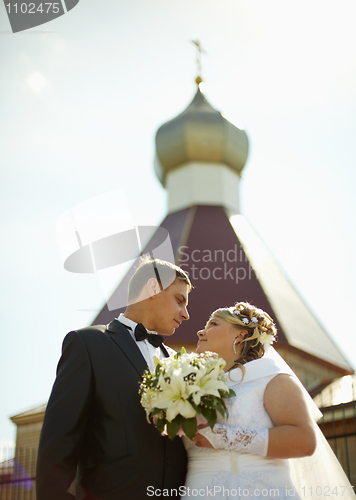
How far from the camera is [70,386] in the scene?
10.2 ft

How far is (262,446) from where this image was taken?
3.03m

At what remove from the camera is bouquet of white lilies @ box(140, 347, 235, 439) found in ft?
9.30

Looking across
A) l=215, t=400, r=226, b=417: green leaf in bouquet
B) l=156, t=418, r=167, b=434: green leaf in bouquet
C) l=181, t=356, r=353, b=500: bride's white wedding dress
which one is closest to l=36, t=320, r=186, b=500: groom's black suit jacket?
l=181, t=356, r=353, b=500: bride's white wedding dress

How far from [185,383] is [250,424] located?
2.14ft

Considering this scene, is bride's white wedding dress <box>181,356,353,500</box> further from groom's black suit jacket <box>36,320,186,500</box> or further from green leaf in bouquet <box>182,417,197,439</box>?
green leaf in bouquet <box>182,417,197,439</box>

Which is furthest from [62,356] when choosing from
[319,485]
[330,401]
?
[330,401]

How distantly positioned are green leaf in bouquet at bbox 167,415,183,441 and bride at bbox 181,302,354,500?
27 cm

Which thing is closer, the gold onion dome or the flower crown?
the flower crown

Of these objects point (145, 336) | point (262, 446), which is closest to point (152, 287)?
point (145, 336)

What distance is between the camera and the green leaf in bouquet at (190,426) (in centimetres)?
282

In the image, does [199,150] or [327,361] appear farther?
[199,150]

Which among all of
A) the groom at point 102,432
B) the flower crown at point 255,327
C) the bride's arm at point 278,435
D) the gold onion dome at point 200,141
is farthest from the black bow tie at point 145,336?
the gold onion dome at point 200,141

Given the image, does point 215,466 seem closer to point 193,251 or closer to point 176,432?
point 176,432

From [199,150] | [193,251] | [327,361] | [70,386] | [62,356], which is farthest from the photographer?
[199,150]
